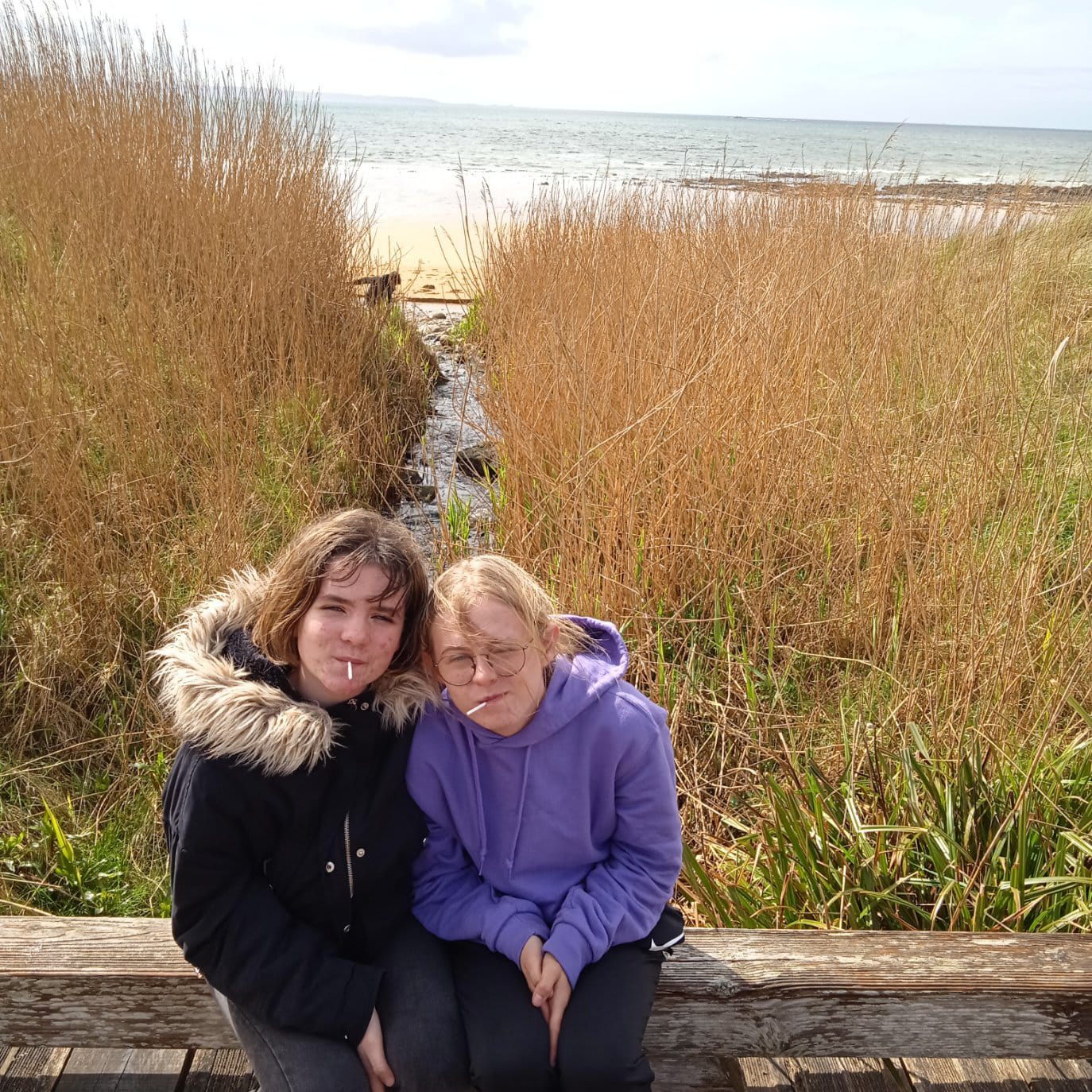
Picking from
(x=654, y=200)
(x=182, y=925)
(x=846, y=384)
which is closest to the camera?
(x=182, y=925)

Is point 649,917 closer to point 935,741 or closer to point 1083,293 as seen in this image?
point 935,741

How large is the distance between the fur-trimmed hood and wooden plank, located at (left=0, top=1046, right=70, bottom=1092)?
0.71 m

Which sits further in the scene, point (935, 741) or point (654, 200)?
point (654, 200)

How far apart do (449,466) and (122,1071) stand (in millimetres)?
4085

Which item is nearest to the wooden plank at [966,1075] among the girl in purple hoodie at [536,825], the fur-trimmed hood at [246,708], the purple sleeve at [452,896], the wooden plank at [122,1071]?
the girl in purple hoodie at [536,825]

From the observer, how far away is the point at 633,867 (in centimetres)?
127

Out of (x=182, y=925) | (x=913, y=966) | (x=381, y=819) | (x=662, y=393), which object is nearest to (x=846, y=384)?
(x=662, y=393)

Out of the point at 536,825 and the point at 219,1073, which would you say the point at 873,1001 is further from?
the point at 219,1073

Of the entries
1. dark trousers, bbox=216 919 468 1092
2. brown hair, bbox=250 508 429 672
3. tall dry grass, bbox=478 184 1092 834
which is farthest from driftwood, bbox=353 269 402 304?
dark trousers, bbox=216 919 468 1092

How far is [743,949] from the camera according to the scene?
4.42 feet

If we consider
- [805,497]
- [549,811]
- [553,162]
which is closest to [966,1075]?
[549,811]

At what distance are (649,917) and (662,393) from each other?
6.83ft

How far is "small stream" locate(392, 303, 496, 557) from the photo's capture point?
323cm

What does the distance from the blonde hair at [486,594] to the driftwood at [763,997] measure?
1.80ft
